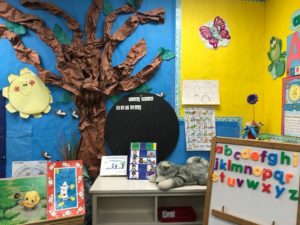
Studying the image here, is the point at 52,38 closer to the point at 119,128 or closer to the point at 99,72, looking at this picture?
the point at 99,72

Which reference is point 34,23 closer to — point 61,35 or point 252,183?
point 61,35

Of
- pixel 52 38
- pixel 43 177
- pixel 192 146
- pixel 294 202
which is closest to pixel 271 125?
pixel 192 146

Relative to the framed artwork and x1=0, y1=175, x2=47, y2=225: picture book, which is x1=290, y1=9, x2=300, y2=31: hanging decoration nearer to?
x1=0, y1=175, x2=47, y2=225: picture book

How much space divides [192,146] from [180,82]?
56 cm

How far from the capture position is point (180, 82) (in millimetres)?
2379

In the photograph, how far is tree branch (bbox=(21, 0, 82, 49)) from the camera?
7.43 ft

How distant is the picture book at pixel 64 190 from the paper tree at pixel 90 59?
2.07ft

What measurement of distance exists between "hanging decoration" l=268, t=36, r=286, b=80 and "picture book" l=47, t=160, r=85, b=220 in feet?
5.42

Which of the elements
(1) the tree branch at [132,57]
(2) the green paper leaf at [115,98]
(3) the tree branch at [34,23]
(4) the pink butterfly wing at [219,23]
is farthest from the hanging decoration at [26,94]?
(4) the pink butterfly wing at [219,23]

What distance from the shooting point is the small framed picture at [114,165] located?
2.20 m

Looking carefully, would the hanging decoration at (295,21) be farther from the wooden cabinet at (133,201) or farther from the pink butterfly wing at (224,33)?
the wooden cabinet at (133,201)

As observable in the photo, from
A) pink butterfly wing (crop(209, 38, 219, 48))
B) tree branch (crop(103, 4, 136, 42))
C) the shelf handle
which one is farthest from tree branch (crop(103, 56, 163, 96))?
the shelf handle

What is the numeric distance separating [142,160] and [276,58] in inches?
53.1

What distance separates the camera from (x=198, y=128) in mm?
2377
